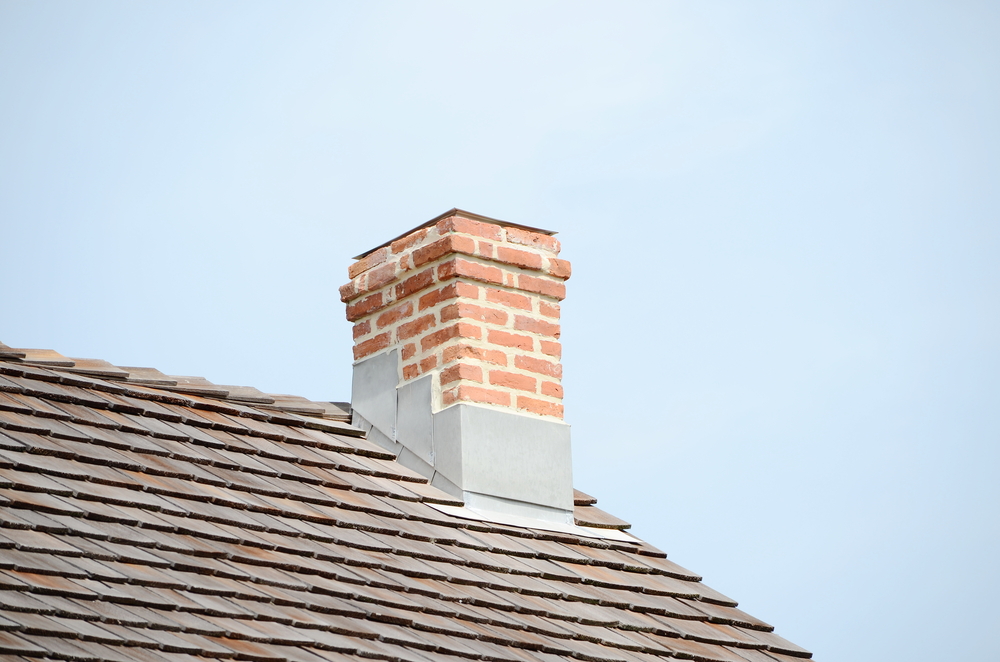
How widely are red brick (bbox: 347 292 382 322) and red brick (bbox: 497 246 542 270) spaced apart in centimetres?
65

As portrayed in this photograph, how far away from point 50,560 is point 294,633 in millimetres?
726

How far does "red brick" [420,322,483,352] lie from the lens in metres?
6.04

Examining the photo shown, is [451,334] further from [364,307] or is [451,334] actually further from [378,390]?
[364,307]

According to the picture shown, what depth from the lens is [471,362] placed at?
19.8 feet

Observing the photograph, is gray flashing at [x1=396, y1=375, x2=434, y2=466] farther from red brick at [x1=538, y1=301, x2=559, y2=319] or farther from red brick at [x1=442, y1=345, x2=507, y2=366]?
red brick at [x1=538, y1=301, x2=559, y2=319]

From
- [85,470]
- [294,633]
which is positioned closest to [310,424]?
[85,470]

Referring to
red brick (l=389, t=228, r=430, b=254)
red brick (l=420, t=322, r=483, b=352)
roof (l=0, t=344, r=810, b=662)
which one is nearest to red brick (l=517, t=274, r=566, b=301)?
red brick (l=420, t=322, r=483, b=352)

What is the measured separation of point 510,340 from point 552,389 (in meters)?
0.33

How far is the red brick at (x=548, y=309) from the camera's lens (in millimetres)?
6406

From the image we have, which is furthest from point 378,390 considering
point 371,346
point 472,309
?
point 472,309

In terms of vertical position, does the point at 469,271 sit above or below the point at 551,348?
above

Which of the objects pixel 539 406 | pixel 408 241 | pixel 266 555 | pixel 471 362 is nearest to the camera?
pixel 266 555

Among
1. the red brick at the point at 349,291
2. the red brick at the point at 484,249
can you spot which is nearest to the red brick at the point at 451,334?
the red brick at the point at 484,249

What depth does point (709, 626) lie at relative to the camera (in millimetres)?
5625
